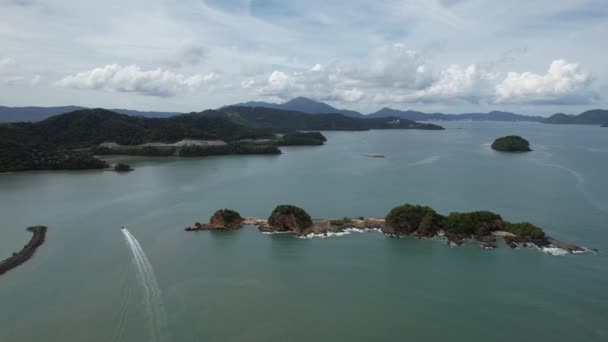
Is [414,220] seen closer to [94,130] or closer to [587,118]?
[94,130]

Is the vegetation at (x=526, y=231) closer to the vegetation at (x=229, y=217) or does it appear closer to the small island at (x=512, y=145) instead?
the vegetation at (x=229, y=217)

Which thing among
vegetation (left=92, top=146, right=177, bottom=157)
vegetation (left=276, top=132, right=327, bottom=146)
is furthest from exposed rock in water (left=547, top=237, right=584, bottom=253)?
vegetation (left=276, top=132, right=327, bottom=146)

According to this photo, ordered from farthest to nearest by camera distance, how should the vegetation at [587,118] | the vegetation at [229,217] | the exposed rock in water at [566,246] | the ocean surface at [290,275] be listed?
the vegetation at [587,118] → the vegetation at [229,217] → the exposed rock in water at [566,246] → the ocean surface at [290,275]

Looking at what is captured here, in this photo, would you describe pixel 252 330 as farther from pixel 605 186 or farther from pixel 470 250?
pixel 605 186

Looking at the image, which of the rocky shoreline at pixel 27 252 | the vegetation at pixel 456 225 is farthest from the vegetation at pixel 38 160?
the vegetation at pixel 456 225

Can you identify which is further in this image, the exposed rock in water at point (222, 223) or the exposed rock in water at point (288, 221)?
the exposed rock in water at point (222, 223)

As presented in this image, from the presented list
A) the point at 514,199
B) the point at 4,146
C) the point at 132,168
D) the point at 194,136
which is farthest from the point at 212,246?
the point at 194,136
